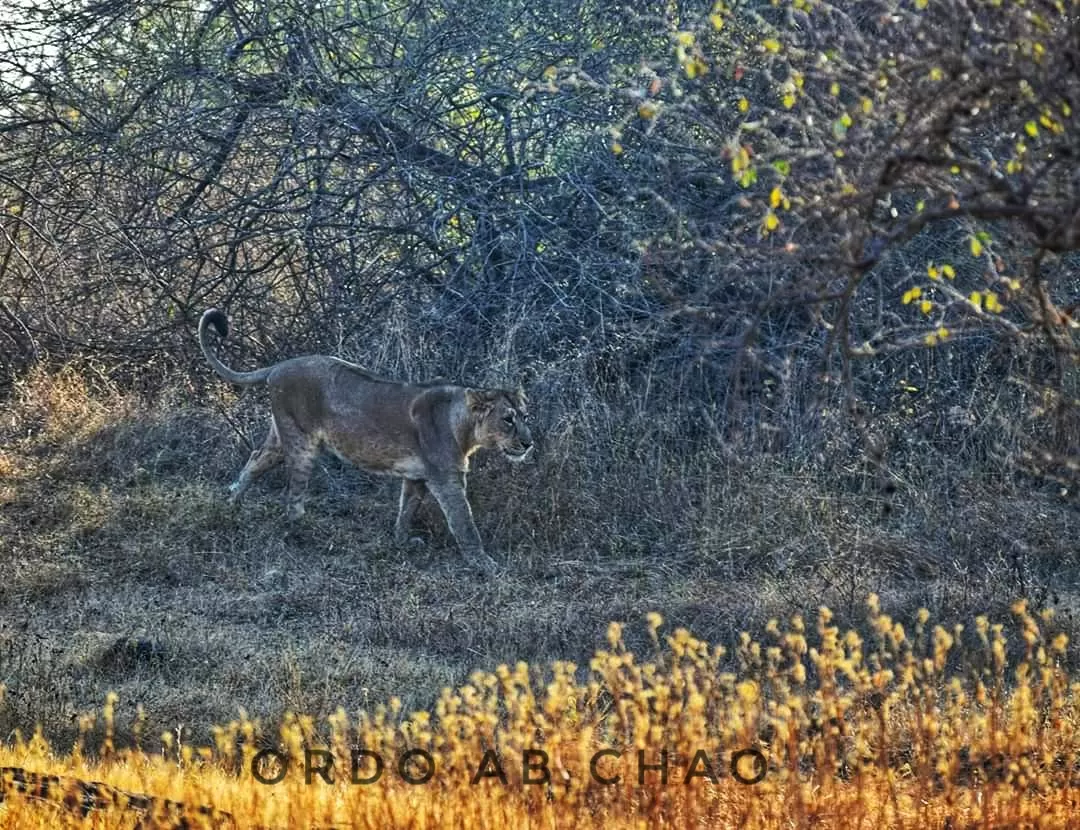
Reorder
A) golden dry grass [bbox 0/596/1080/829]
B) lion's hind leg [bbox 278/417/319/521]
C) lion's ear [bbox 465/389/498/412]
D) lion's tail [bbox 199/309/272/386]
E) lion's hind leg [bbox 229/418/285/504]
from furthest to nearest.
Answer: lion's tail [bbox 199/309/272/386], lion's hind leg [bbox 229/418/285/504], lion's hind leg [bbox 278/417/319/521], lion's ear [bbox 465/389/498/412], golden dry grass [bbox 0/596/1080/829]

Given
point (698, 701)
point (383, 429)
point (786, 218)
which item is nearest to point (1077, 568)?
point (786, 218)

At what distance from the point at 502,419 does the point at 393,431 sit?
30.4 inches

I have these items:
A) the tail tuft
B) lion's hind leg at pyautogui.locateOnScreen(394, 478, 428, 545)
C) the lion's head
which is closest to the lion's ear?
the lion's head

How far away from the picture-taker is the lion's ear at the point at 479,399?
992 centimetres

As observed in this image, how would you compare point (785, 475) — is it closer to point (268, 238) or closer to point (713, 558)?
point (713, 558)

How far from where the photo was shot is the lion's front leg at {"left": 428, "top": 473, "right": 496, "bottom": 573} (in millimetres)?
9953

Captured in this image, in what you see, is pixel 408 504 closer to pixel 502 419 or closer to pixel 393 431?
pixel 393 431

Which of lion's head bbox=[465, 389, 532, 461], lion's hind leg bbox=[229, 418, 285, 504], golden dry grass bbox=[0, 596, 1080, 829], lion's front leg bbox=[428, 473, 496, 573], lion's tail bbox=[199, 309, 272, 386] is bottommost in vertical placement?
golden dry grass bbox=[0, 596, 1080, 829]

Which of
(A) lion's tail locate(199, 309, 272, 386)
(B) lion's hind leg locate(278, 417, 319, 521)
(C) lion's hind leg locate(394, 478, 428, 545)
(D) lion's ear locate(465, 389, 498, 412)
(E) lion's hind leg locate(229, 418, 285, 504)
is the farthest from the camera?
(A) lion's tail locate(199, 309, 272, 386)

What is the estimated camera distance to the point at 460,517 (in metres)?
10.0

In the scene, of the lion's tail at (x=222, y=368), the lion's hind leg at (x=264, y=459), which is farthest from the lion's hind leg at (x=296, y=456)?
the lion's tail at (x=222, y=368)

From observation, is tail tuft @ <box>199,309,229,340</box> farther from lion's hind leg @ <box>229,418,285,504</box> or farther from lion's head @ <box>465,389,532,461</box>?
lion's head @ <box>465,389,532,461</box>

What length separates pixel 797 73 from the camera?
15.6 feet

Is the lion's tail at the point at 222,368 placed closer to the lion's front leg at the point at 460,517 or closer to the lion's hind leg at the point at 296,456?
the lion's hind leg at the point at 296,456
